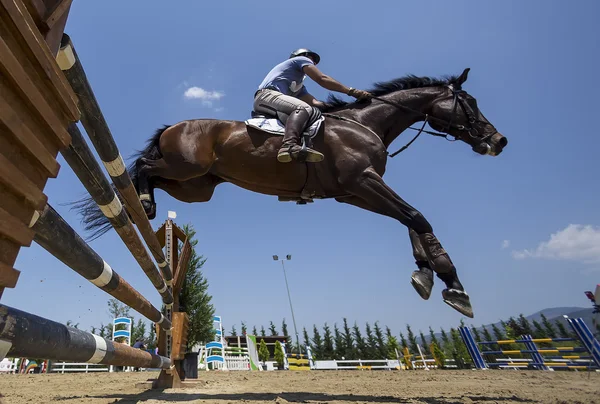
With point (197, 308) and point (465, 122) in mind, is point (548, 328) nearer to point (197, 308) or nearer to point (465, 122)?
point (197, 308)

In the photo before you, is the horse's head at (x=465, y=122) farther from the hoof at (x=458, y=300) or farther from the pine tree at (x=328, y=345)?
the pine tree at (x=328, y=345)

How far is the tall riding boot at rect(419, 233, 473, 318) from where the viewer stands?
2.35 meters

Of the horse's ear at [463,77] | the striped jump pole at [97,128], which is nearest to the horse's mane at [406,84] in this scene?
the horse's ear at [463,77]

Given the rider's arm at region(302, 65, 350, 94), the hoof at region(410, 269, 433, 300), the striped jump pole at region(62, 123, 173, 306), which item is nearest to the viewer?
the striped jump pole at region(62, 123, 173, 306)

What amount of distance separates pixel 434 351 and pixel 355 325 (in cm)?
2176

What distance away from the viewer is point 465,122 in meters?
3.50

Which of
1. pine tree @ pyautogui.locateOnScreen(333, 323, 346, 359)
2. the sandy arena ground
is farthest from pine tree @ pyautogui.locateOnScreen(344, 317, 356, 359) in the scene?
the sandy arena ground

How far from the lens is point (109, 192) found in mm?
1608

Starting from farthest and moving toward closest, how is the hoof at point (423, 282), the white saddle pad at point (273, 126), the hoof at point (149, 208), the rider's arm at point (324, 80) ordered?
1. the rider's arm at point (324, 80)
2. the white saddle pad at point (273, 126)
3. the hoof at point (149, 208)
4. the hoof at point (423, 282)

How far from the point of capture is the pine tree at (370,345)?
38281 mm

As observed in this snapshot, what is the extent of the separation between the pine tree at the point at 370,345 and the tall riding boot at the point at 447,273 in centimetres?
3949

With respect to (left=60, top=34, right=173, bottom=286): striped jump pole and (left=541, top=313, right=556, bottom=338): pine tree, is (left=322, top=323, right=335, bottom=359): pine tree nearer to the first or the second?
Answer: (left=541, top=313, right=556, bottom=338): pine tree

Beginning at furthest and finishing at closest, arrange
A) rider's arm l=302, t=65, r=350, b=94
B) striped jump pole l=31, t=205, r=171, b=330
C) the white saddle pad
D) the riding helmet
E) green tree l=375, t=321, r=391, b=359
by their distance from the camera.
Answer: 1. green tree l=375, t=321, r=391, b=359
2. the riding helmet
3. rider's arm l=302, t=65, r=350, b=94
4. the white saddle pad
5. striped jump pole l=31, t=205, r=171, b=330

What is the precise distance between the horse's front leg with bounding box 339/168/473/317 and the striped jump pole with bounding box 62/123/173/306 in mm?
1652
